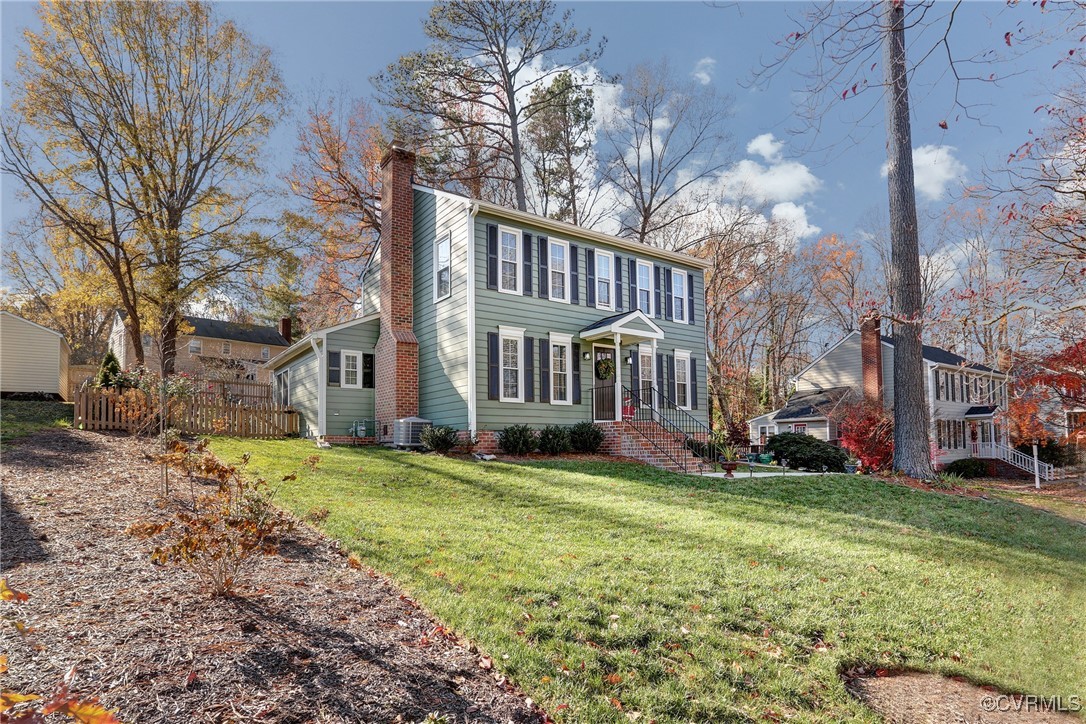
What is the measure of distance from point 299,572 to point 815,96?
5431 mm

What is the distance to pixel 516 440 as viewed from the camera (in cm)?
1351

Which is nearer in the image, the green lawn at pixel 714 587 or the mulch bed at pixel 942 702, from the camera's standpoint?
the mulch bed at pixel 942 702

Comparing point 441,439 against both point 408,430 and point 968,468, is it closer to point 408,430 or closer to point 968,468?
point 408,430

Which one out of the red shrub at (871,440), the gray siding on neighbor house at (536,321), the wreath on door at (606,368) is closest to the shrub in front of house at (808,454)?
the red shrub at (871,440)

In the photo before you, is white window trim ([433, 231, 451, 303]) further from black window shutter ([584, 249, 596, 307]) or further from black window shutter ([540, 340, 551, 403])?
black window shutter ([584, 249, 596, 307])

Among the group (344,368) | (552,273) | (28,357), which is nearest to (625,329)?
(552,273)

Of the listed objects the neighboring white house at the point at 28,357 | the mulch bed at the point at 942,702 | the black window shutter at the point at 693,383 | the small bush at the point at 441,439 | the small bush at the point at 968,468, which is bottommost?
the small bush at the point at 968,468

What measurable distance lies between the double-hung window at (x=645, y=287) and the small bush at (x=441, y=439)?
23.2ft

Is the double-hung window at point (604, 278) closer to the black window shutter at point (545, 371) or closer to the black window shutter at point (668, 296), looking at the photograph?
the black window shutter at point (668, 296)

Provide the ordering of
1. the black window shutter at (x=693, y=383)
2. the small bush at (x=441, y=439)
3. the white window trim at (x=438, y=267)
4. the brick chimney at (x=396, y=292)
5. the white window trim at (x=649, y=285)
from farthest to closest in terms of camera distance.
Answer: the black window shutter at (x=693, y=383)
the white window trim at (x=649, y=285)
the brick chimney at (x=396, y=292)
the white window trim at (x=438, y=267)
the small bush at (x=441, y=439)

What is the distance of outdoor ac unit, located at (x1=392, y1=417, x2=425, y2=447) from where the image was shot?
1427 centimetres

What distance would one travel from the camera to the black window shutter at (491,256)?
14.1 metres

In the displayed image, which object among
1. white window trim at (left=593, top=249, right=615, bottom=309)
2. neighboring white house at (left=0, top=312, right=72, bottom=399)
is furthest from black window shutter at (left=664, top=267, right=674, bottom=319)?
neighboring white house at (left=0, top=312, right=72, bottom=399)

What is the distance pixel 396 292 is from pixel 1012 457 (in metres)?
27.4
